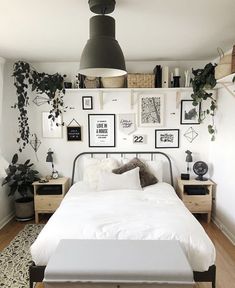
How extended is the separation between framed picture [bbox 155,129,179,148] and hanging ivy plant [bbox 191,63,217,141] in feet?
1.50

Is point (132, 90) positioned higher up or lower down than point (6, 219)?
higher up

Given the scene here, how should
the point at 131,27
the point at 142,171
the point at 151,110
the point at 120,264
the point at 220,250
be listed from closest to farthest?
the point at 120,264
the point at 131,27
the point at 220,250
the point at 142,171
the point at 151,110

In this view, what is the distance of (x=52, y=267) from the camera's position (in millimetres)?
1676

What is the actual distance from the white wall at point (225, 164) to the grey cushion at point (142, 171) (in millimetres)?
921

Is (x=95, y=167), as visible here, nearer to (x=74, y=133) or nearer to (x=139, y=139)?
(x=74, y=133)

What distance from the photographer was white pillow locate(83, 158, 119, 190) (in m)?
3.59

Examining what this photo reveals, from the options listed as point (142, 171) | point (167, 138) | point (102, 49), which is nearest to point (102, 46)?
point (102, 49)

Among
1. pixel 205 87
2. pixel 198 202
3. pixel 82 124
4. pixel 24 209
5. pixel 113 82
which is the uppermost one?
pixel 113 82

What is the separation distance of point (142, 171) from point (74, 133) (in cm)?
123

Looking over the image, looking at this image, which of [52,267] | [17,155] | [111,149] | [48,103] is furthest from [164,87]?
[52,267]

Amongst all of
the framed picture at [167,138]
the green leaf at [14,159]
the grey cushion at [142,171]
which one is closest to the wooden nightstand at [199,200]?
the grey cushion at [142,171]

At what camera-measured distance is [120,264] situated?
169 centimetres

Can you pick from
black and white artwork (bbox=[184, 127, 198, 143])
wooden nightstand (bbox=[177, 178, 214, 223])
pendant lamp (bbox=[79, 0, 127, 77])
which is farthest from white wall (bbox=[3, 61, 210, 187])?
pendant lamp (bbox=[79, 0, 127, 77])

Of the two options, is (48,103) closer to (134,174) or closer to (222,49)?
(134,174)
